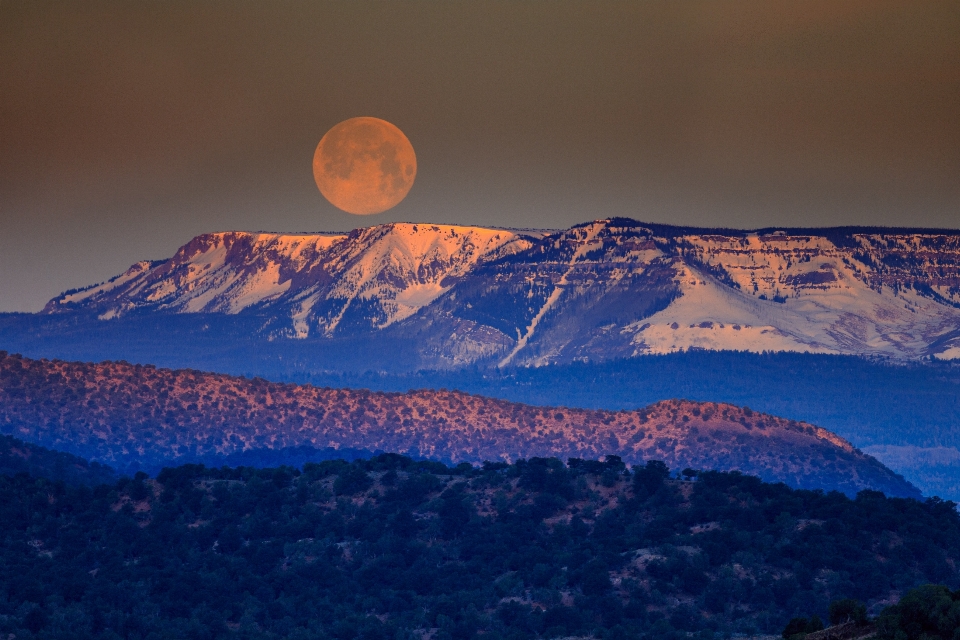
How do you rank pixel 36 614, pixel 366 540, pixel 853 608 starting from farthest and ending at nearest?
pixel 366 540
pixel 36 614
pixel 853 608

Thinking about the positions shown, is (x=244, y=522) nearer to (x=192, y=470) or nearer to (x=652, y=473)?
(x=192, y=470)

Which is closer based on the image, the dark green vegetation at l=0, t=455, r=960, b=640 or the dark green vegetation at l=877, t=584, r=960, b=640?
the dark green vegetation at l=877, t=584, r=960, b=640

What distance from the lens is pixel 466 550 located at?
172625 mm

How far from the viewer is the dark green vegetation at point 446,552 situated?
487ft

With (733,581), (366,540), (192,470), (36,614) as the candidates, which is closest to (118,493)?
(192,470)

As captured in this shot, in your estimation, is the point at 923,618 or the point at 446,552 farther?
the point at 446,552

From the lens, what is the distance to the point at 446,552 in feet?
568

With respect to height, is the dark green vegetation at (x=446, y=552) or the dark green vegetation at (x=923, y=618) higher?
the dark green vegetation at (x=446, y=552)

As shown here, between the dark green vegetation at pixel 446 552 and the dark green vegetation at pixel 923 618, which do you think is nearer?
the dark green vegetation at pixel 923 618

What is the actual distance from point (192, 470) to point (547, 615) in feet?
174

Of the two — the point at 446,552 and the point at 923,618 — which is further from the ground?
the point at 446,552

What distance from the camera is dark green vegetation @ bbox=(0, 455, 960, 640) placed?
148 meters

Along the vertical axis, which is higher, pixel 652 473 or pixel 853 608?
pixel 652 473

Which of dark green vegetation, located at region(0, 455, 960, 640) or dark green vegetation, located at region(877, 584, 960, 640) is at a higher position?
dark green vegetation, located at region(0, 455, 960, 640)
